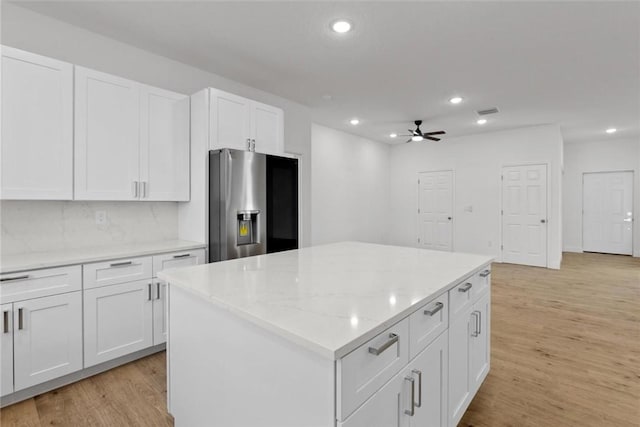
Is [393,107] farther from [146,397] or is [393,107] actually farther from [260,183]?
[146,397]

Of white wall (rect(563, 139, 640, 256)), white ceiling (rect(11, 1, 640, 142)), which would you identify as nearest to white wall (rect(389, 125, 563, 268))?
white ceiling (rect(11, 1, 640, 142))

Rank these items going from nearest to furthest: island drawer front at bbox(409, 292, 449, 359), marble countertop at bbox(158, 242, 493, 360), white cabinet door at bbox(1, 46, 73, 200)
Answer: marble countertop at bbox(158, 242, 493, 360) < island drawer front at bbox(409, 292, 449, 359) < white cabinet door at bbox(1, 46, 73, 200)

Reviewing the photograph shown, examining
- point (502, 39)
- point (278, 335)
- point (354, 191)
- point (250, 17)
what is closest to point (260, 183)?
point (250, 17)

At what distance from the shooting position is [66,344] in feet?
7.06

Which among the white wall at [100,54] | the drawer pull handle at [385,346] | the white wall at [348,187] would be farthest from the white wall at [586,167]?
the drawer pull handle at [385,346]

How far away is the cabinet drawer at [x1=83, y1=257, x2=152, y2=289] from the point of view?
225 cm

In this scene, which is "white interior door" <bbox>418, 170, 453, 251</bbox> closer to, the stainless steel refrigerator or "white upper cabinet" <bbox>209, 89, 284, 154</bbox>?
"white upper cabinet" <bbox>209, 89, 284, 154</bbox>

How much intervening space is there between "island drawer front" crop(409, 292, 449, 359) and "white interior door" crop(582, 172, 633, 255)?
8.44 meters

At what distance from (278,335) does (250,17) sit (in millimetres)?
2485

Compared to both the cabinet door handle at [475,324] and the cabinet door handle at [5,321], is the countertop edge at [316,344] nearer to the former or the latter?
the cabinet door handle at [475,324]

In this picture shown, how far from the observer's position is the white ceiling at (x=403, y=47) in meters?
2.43

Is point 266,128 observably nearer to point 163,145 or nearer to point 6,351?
point 163,145

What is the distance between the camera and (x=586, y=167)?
7.62m

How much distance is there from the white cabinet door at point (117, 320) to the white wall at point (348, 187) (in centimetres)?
367
